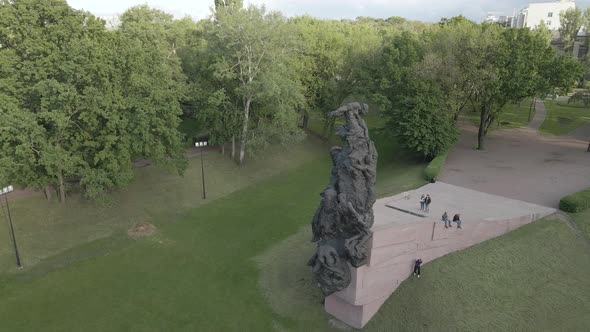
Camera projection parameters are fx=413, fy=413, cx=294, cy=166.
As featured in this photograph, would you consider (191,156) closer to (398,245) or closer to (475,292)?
(398,245)

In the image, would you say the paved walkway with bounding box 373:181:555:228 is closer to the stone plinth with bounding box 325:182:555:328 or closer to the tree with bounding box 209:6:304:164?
the stone plinth with bounding box 325:182:555:328

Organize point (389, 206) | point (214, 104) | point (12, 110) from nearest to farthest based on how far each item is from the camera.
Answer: point (12, 110), point (389, 206), point (214, 104)

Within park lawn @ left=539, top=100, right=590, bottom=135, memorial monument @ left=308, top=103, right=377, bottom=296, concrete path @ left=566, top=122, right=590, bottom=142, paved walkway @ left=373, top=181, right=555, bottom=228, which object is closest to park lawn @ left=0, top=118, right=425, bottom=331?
memorial monument @ left=308, top=103, right=377, bottom=296

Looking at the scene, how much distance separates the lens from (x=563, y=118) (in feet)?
199

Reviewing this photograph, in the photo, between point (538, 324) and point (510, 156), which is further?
point (510, 156)

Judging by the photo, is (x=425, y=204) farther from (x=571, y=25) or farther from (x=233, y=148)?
(x=571, y=25)

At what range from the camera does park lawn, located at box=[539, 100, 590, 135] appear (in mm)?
55131

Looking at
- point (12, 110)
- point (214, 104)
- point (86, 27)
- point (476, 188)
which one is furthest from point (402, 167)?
point (12, 110)

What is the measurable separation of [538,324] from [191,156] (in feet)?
110

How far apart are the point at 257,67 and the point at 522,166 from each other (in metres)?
26.9

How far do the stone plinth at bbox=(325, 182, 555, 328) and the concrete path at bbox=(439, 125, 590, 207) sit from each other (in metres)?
3.45

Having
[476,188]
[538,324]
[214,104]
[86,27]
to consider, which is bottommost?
[538,324]

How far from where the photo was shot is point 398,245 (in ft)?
66.7

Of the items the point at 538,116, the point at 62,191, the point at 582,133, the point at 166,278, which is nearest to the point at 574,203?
the point at 166,278
